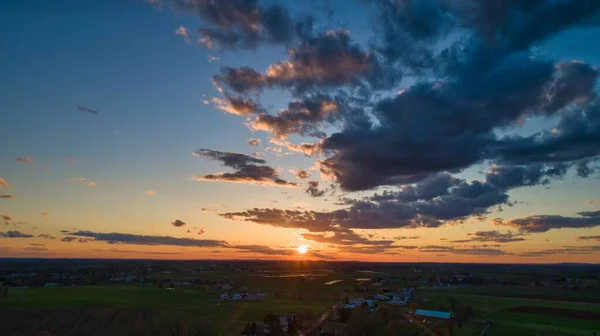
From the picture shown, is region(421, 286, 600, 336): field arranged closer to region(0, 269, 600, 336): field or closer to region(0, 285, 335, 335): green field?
region(0, 269, 600, 336): field

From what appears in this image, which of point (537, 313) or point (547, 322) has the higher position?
point (537, 313)

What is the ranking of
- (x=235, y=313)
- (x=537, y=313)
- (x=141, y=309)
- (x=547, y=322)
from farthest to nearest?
(x=537, y=313), (x=141, y=309), (x=235, y=313), (x=547, y=322)

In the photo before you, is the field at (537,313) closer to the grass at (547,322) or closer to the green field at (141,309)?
the grass at (547,322)

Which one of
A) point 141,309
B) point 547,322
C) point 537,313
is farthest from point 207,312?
point 537,313

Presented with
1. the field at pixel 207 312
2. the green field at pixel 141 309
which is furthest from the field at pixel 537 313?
the green field at pixel 141 309

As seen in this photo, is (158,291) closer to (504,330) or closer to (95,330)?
(95,330)

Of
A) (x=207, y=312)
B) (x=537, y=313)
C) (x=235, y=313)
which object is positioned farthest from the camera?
(x=537, y=313)

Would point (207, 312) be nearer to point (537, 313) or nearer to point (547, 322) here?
point (547, 322)

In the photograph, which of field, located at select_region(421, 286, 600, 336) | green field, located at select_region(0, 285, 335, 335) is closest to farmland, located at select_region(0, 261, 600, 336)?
green field, located at select_region(0, 285, 335, 335)

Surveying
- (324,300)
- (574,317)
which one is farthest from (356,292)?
(574,317)

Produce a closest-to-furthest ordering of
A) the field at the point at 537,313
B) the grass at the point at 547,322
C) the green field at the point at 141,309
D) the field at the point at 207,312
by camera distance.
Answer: the field at the point at 207,312 → the field at the point at 537,313 → the grass at the point at 547,322 → the green field at the point at 141,309

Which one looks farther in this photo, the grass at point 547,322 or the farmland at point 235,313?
the grass at point 547,322
